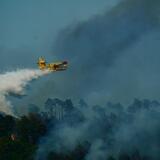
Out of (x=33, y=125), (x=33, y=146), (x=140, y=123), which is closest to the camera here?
(x=140, y=123)

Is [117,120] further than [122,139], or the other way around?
[117,120]

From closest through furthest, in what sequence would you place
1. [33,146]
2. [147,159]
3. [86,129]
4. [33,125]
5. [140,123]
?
[147,159], [140,123], [86,129], [33,146], [33,125]

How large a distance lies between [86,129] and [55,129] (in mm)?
7714

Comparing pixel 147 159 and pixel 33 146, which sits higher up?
pixel 33 146

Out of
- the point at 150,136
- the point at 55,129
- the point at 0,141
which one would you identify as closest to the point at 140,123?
the point at 150,136

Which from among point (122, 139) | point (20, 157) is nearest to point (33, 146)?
point (20, 157)

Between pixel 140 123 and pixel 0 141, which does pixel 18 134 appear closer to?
pixel 0 141

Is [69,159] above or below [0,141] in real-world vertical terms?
below

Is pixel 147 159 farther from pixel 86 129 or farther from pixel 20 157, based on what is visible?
pixel 20 157

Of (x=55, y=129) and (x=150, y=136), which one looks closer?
(x=150, y=136)

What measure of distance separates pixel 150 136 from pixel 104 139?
9507mm

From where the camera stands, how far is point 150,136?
366 ft

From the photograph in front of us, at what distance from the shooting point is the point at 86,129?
404 feet

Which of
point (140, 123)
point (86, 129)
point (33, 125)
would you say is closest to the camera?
point (140, 123)
